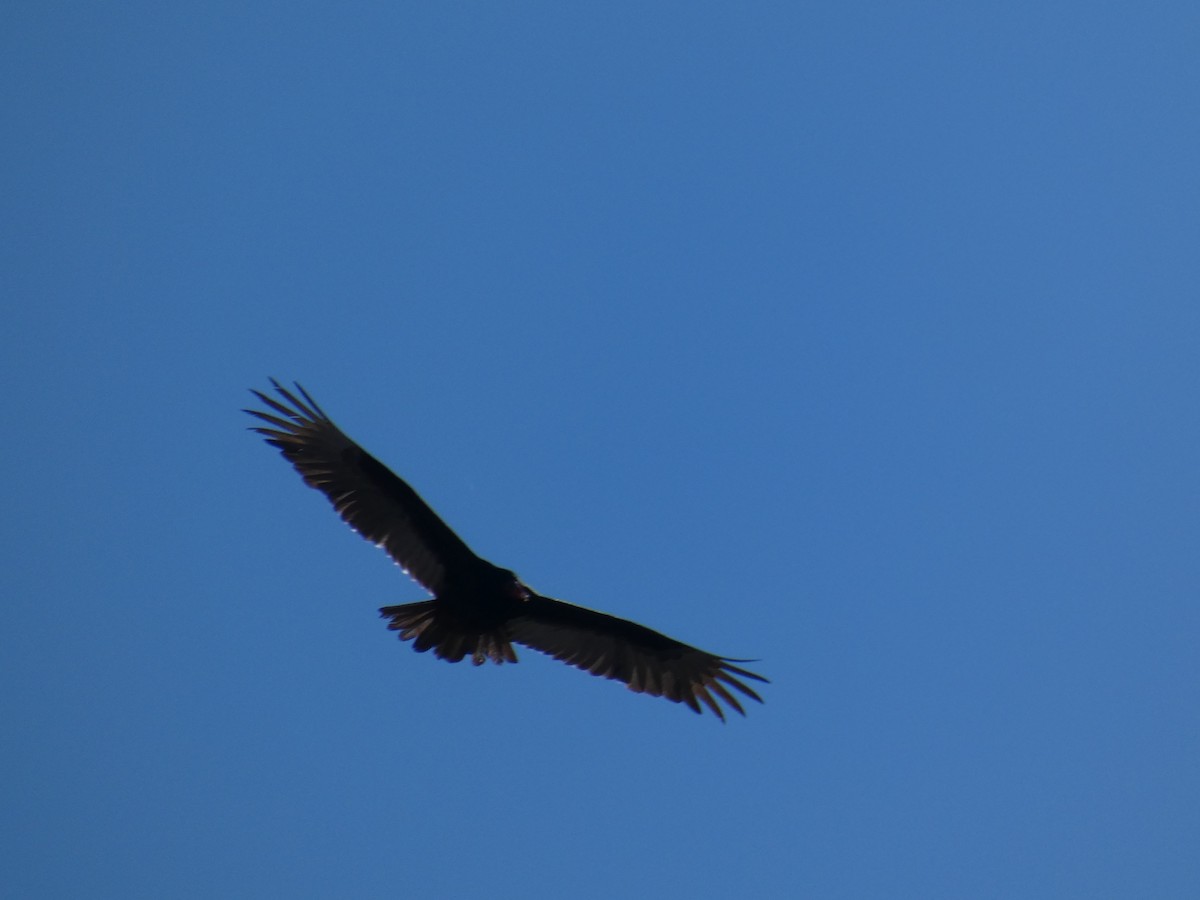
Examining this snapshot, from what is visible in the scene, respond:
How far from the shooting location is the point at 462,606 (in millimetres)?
10102

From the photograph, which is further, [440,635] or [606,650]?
[606,650]

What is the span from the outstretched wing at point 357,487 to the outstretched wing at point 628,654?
1113 mm

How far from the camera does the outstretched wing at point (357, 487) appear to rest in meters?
10.2

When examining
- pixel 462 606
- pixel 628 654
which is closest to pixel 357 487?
pixel 462 606

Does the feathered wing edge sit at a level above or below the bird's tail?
above

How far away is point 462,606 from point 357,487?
1529 millimetres

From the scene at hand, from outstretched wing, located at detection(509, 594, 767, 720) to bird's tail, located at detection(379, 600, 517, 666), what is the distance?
41 centimetres

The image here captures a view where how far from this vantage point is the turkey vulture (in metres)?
10.0

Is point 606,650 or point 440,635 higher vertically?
point 606,650

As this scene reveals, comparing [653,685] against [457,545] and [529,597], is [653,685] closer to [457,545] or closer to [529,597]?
[529,597]

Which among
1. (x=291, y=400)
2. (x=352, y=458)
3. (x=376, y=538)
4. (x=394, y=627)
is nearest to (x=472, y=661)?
(x=394, y=627)

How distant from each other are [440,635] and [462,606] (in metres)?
0.33

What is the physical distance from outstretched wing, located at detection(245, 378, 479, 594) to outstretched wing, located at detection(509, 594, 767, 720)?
1113 millimetres

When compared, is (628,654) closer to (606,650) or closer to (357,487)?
(606,650)
